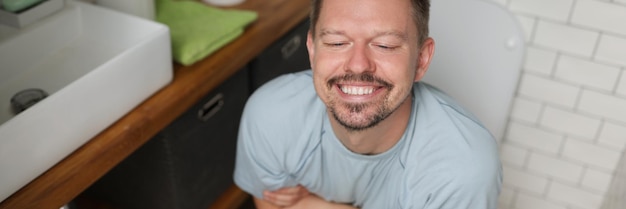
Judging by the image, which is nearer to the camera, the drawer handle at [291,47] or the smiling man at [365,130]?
the smiling man at [365,130]

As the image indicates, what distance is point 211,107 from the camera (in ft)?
5.70

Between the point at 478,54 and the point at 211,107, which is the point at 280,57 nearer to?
the point at 211,107

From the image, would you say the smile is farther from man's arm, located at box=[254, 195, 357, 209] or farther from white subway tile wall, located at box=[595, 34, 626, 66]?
white subway tile wall, located at box=[595, 34, 626, 66]

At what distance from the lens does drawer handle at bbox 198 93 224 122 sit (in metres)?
1.70

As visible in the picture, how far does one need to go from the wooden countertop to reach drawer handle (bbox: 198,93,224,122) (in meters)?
0.09

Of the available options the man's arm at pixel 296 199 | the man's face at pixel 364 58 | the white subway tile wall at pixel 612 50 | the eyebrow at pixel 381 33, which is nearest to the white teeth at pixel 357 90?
the man's face at pixel 364 58

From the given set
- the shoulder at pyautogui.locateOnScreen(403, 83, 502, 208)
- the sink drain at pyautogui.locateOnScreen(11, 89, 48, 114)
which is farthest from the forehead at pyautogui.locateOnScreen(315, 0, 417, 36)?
the sink drain at pyautogui.locateOnScreen(11, 89, 48, 114)

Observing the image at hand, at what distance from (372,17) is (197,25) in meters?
0.59

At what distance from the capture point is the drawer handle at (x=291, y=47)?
6.32 ft

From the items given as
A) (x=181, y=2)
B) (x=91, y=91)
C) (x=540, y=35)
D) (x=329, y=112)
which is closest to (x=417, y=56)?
(x=329, y=112)

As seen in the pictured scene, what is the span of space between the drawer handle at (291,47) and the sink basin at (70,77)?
18.1 inches

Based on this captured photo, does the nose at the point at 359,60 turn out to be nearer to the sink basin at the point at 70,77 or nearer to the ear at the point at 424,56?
the ear at the point at 424,56

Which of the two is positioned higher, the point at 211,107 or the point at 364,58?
the point at 364,58

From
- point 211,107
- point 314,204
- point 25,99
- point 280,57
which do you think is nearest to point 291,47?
point 280,57
